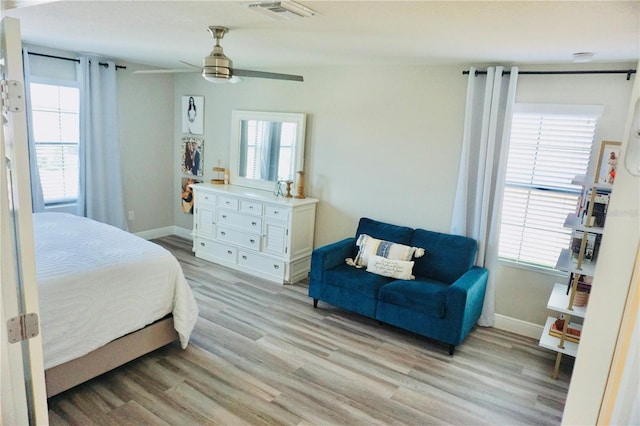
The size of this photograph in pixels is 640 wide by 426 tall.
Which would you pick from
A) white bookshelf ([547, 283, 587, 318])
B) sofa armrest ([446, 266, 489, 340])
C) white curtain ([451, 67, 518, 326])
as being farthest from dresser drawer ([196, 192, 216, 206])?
white bookshelf ([547, 283, 587, 318])

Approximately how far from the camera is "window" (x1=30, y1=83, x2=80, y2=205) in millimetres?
4707

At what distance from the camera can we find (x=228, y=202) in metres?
5.05

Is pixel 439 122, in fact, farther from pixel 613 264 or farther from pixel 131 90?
pixel 131 90

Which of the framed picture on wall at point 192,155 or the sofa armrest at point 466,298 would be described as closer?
the sofa armrest at point 466,298

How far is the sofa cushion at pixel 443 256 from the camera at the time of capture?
3811 mm

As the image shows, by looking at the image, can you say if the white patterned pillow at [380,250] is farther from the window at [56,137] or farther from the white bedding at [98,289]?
the window at [56,137]

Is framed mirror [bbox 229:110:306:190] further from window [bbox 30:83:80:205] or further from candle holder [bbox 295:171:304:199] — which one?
window [bbox 30:83:80:205]

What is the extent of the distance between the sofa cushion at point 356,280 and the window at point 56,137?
132 inches

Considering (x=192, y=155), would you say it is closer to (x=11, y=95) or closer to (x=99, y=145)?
(x=99, y=145)

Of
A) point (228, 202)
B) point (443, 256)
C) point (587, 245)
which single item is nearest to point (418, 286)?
point (443, 256)

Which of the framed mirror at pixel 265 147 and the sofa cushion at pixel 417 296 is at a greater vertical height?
the framed mirror at pixel 265 147

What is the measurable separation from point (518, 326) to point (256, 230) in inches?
111

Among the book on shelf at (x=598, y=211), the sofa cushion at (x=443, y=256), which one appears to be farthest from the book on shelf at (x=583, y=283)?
the sofa cushion at (x=443, y=256)

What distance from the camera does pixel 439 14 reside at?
2135mm
